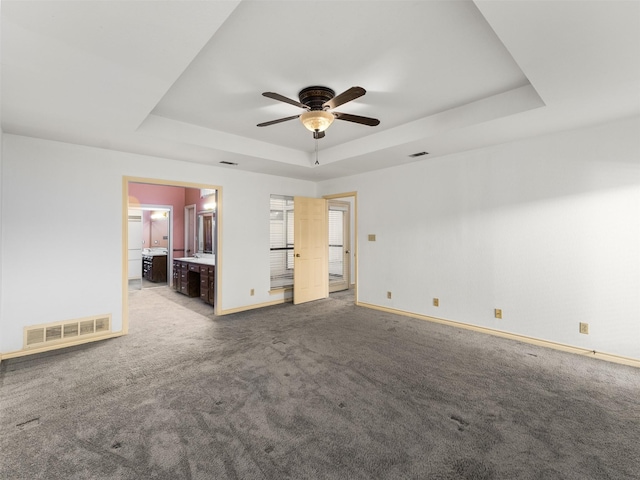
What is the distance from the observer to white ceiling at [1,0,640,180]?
1.59 meters

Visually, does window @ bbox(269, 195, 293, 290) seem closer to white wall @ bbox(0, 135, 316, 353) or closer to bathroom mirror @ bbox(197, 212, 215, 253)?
bathroom mirror @ bbox(197, 212, 215, 253)

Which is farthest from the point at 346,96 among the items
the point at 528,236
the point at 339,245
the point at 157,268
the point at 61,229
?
the point at 157,268

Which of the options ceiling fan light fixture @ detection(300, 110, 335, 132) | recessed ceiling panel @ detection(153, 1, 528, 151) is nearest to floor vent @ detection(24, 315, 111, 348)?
recessed ceiling panel @ detection(153, 1, 528, 151)

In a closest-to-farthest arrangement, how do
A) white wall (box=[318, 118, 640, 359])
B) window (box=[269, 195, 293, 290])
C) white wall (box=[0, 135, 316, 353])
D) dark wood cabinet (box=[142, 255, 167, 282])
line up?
white wall (box=[318, 118, 640, 359]) → white wall (box=[0, 135, 316, 353]) → window (box=[269, 195, 293, 290]) → dark wood cabinet (box=[142, 255, 167, 282])

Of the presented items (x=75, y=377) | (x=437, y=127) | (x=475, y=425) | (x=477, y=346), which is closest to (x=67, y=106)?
(x=75, y=377)

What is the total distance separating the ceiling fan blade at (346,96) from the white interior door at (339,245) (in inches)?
156

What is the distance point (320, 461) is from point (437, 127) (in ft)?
10.8

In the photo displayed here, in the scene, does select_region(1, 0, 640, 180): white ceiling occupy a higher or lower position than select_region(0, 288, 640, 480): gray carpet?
higher

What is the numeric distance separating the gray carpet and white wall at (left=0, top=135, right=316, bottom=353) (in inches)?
21.4

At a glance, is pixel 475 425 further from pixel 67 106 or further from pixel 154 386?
pixel 67 106

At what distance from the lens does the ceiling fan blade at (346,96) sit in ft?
7.29

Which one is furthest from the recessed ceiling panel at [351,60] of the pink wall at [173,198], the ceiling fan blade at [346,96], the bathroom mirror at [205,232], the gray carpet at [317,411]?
the pink wall at [173,198]

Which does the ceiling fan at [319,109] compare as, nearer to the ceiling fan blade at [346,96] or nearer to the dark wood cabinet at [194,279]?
the ceiling fan blade at [346,96]

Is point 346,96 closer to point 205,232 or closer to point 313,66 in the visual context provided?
point 313,66
